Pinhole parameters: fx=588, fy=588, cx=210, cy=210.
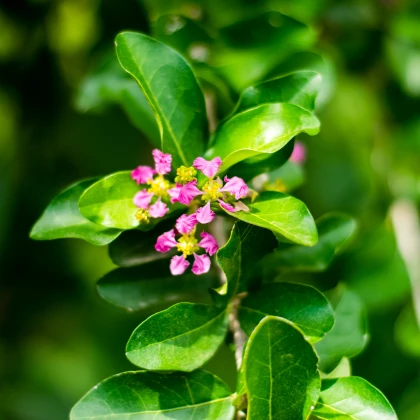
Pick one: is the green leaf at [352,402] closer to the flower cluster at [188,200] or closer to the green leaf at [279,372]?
the green leaf at [279,372]

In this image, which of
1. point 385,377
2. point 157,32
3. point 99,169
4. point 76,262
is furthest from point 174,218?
point 76,262

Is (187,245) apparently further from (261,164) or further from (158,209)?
(261,164)

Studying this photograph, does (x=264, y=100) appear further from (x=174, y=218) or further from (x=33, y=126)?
(x=33, y=126)

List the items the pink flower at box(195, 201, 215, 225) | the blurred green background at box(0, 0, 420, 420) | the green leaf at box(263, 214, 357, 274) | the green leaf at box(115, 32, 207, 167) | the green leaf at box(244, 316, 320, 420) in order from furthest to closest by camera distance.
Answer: the blurred green background at box(0, 0, 420, 420) < the green leaf at box(263, 214, 357, 274) < the green leaf at box(115, 32, 207, 167) < the pink flower at box(195, 201, 215, 225) < the green leaf at box(244, 316, 320, 420)

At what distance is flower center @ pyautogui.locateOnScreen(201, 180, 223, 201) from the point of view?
973 mm

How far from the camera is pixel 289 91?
3.57 feet

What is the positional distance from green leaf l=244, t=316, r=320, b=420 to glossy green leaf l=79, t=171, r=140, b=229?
→ 0.30 m

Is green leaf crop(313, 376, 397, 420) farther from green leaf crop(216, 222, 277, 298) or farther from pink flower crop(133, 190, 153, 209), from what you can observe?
pink flower crop(133, 190, 153, 209)

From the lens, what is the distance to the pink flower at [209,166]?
0.98 meters

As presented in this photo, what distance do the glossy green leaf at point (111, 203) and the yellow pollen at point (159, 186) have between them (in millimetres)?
36

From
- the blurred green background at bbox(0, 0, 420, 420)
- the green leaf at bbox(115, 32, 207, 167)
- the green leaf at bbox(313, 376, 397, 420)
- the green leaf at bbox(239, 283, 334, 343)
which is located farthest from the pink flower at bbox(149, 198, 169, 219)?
the blurred green background at bbox(0, 0, 420, 420)

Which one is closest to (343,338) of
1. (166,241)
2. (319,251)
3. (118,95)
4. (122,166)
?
(319,251)

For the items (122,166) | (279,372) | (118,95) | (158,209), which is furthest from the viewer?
(122,166)

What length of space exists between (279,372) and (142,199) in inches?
14.5
